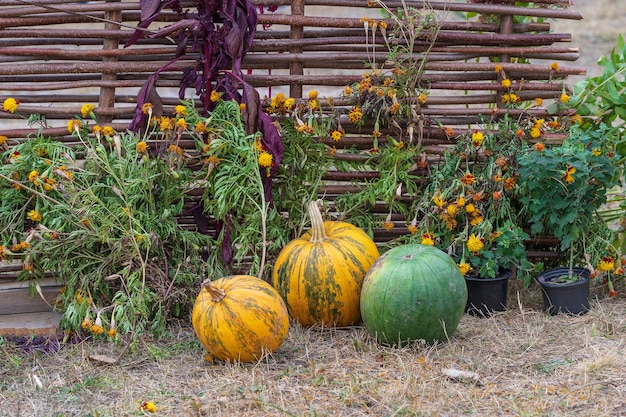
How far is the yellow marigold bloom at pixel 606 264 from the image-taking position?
3.97m

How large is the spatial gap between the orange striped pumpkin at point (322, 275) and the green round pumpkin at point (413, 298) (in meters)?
0.15

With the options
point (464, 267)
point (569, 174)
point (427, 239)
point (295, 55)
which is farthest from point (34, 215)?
point (569, 174)

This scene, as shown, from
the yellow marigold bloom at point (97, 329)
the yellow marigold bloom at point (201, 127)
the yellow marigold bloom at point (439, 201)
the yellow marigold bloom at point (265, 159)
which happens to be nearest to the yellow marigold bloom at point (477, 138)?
the yellow marigold bloom at point (439, 201)

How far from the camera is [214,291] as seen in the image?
331cm

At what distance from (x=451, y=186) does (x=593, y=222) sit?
0.79 metres

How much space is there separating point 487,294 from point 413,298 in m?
0.70

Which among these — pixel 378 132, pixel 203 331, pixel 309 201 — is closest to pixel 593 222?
pixel 378 132

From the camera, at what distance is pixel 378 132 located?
418 centimetres

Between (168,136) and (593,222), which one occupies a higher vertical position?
(168,136)

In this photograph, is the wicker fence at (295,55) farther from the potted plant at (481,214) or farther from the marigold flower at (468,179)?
the marigold flower at (468,179)

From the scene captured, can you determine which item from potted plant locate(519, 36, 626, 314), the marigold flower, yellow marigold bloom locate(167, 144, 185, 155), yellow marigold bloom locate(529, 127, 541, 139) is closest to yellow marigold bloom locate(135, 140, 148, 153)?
yellow marigold bloom locate(167, 144, 185, 155)

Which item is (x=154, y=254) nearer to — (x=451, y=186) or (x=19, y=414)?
(x=19, y=414)

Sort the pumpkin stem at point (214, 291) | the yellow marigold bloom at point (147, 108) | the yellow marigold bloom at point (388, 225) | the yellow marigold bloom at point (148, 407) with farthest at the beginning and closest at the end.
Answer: the yellow marigold bloom at point (388, 225) → the yellow marigold bloom at point (147, 108) → the pumpkin stem at point (214, 291) → the yellow marigold bloom at point (148, 407)

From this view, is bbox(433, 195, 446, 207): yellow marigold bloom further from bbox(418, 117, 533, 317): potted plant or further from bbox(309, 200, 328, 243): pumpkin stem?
bbox(309, 200, 328, 243): pumpkin stem
